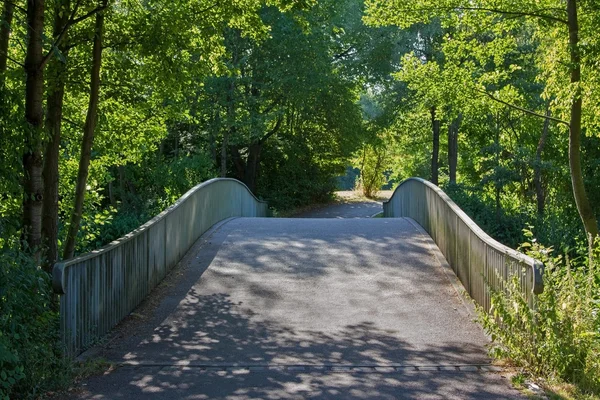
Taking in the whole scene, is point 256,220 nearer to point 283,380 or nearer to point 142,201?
point 142,201

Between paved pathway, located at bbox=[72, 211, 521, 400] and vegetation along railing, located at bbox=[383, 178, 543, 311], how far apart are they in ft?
0.97

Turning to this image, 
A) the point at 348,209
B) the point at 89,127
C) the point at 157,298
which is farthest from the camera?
the point at 348,209

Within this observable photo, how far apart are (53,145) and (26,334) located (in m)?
4.22

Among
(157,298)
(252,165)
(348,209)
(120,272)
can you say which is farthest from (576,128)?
(348,209)

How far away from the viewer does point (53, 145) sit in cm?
920

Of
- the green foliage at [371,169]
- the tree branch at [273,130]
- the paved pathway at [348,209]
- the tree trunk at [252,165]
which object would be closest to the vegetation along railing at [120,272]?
the tree branch at [273,130]

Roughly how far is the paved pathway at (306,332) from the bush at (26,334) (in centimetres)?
33

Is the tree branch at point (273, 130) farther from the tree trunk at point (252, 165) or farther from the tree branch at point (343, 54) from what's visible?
the tree branch at point (343, 54)

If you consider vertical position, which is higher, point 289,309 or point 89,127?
point 89,127

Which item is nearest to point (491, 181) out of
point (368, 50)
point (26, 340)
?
point (368, 50)

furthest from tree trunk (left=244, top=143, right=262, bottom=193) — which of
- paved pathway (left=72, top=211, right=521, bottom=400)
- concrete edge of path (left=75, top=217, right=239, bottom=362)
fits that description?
paved pathway (left=72, top=211, right=521, bottom=400)

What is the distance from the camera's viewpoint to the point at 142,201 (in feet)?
74.0

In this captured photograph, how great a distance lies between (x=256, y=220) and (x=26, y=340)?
38.1ft

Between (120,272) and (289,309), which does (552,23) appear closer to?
(289,309)
